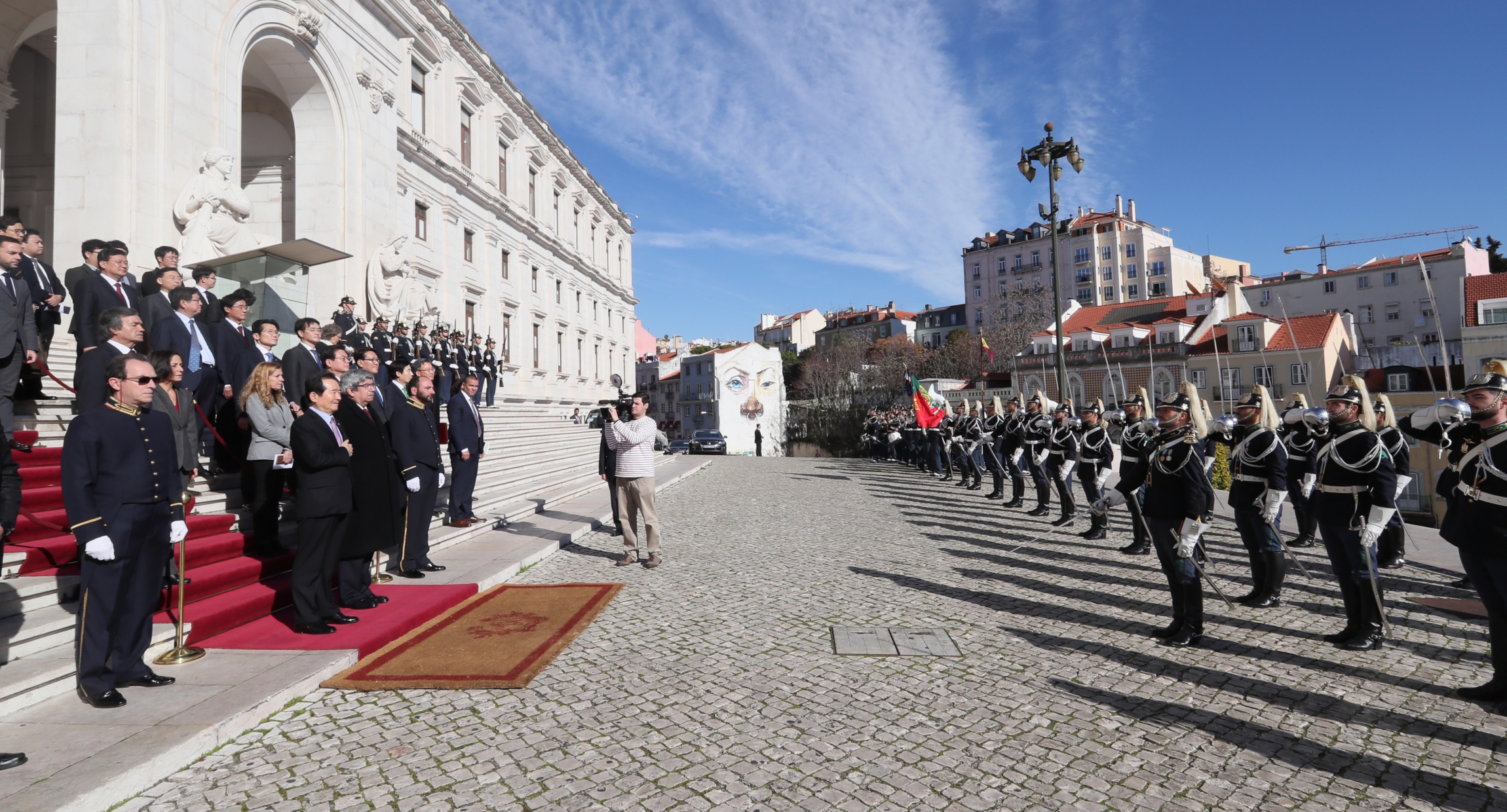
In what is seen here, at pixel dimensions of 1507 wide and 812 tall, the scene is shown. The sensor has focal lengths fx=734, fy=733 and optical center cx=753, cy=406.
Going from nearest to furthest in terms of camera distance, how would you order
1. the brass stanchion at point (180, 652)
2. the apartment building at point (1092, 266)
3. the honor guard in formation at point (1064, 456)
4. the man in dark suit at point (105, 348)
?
the brass stanchion at point (180, 652)
the man in dark suit at point (105, 348)
the honor guard in formation at point (1064, 456)
the apartment building at point (1092, 266)

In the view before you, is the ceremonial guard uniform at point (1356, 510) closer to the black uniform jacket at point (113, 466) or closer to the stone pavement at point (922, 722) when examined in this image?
the stone pavement at point (922, 722)

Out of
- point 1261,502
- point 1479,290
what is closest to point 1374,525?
point 1261,502

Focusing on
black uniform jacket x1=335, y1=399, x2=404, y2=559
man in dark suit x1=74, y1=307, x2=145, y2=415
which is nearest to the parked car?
black uniform jacket x1=335, y1=399, x2=404, y2=559

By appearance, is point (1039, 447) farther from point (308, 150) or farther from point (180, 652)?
point (308, 150)

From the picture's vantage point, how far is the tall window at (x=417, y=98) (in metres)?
26.5

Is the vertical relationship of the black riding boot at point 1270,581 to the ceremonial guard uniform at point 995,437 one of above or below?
below

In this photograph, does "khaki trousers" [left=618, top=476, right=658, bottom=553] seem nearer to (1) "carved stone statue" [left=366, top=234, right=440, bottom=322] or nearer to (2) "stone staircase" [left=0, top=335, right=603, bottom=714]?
(2) "stone staircase" [left=0, top=335, right=603, bottom=714]

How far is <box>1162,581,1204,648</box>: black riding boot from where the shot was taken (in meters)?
5.58

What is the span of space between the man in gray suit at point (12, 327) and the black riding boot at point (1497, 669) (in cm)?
1032

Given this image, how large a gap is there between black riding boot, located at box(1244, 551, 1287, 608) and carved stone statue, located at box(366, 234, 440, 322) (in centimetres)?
1972

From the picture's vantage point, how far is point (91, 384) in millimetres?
5355

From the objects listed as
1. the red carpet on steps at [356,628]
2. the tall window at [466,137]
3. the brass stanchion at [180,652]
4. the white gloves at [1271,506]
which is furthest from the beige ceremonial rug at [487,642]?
the tall window at [466,137]

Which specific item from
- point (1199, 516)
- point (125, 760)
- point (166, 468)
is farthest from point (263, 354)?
point (1199, 516)

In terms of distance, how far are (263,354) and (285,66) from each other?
46.1ft
